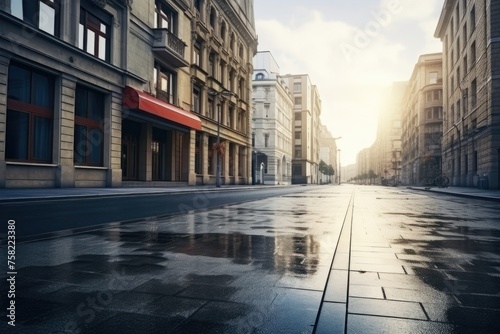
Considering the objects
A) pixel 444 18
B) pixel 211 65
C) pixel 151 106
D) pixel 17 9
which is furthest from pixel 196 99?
pixel 444 18

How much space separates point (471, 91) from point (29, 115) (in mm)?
34196

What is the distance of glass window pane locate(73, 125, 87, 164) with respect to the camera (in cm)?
1636

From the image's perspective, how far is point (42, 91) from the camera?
579 inches

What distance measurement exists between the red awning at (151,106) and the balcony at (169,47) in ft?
11.6

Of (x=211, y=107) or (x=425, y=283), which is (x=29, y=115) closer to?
(x=425, y=283)

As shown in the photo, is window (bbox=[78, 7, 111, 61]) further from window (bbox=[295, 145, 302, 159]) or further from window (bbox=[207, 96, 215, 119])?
window (bbox=[295, 145, 302, 159])

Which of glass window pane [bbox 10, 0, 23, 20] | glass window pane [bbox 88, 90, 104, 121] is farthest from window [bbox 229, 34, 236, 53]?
glass window pane [bbox 10, 0, 23, 20]

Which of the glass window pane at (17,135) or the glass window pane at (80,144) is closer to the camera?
the glass window pane at (17,135)

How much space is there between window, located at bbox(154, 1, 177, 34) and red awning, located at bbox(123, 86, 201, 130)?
564cm

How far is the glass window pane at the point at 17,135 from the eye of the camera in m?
13.2

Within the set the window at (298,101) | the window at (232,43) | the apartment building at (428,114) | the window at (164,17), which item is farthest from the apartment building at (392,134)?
the window at (164,17)

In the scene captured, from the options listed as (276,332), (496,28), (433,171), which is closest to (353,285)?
(276,332)

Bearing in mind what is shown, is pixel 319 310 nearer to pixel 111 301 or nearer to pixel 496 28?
pixel 111 301

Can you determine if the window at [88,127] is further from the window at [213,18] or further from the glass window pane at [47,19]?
the window at [213,18]
